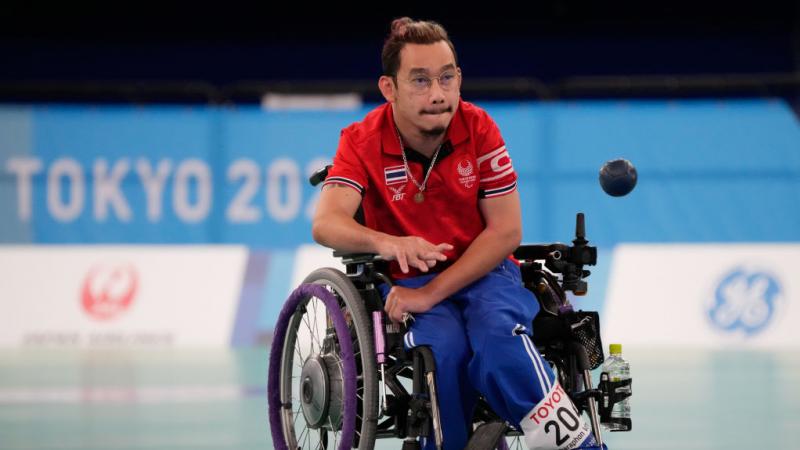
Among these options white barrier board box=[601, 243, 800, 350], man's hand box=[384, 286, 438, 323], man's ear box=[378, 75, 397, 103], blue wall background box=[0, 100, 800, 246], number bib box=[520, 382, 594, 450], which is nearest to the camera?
number bib box=[520, 382, 594, 450]

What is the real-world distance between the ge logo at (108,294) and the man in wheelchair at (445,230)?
18.2 ft

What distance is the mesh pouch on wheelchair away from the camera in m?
3.63

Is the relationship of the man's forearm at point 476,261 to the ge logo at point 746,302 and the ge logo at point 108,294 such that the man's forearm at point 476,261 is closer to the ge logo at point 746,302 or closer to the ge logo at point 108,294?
the ge logo at point 746,302

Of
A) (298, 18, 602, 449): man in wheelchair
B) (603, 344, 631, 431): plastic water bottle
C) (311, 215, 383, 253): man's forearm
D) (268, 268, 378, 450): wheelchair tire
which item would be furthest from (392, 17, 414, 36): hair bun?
(603, 344, 631, 431): plastic water bottle

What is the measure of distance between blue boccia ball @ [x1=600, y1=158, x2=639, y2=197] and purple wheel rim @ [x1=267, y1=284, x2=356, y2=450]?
89 cm

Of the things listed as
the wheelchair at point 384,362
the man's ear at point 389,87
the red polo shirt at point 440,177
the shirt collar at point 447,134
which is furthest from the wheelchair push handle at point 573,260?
the man's ear at point 389,87

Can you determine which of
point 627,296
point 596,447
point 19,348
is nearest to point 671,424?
point 596,447

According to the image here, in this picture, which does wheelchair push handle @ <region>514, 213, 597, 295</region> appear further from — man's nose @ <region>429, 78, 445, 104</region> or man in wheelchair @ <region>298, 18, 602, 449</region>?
man's nose @ <region>429, 78, 445, 104</region>

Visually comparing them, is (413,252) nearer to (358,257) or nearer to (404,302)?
(404,302)

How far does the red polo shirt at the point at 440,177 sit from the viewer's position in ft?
12.1

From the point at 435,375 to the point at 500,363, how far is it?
183 millimetres

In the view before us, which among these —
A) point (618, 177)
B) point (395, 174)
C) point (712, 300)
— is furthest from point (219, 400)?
point (712, 300)

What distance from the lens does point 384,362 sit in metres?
3.39

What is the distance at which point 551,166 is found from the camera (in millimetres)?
9664
